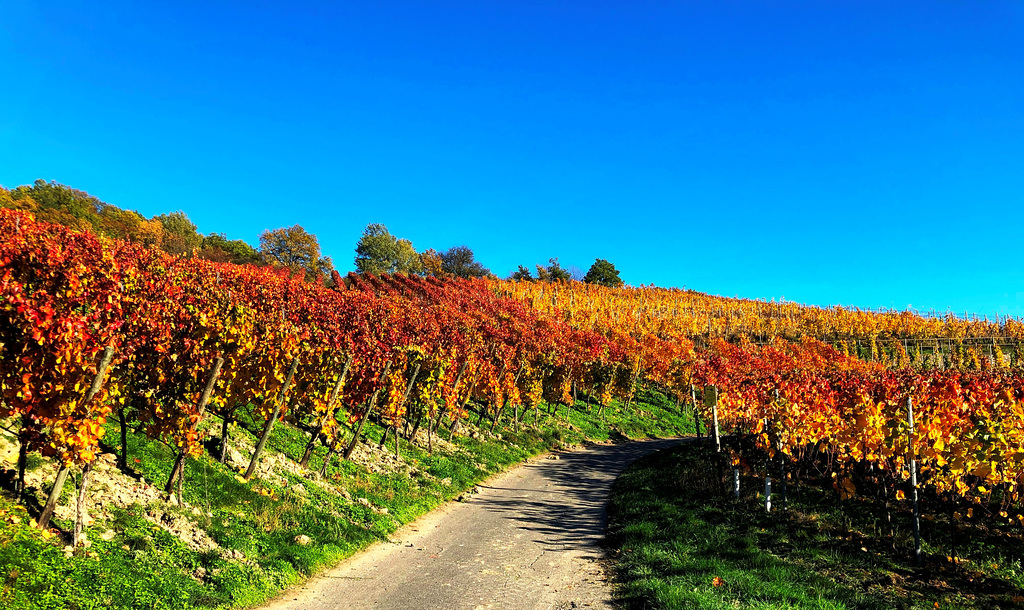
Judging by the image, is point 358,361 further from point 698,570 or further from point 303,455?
point 698,570

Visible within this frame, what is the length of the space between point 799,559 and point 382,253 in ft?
279

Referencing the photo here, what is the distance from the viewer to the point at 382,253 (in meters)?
89.2

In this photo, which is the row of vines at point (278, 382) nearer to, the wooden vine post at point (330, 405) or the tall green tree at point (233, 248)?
the wooden vine post at point (330, 405)

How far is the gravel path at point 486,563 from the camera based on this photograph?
889 centimetres

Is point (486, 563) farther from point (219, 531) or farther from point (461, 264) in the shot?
point (461, 264)

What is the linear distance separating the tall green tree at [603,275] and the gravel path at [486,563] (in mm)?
98549

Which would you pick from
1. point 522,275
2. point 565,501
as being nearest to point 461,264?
point 522,275

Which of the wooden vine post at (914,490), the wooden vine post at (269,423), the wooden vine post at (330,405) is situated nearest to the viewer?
the wooden vine post at (914,490)

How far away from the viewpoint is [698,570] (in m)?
9.77

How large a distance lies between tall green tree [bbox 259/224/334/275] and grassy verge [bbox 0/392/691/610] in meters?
69.9

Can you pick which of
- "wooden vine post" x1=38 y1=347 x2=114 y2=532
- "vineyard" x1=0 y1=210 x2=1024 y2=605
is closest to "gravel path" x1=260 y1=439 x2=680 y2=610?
"wooden vine post" x1=38 y1=347 x2=114 y2=532

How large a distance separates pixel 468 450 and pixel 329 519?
11797 mm

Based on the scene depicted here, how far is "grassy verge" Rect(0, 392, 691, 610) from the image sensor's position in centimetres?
689

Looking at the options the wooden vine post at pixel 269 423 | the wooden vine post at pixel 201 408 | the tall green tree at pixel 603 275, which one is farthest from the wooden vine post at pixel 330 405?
the tall green tree at pixel 603 275
